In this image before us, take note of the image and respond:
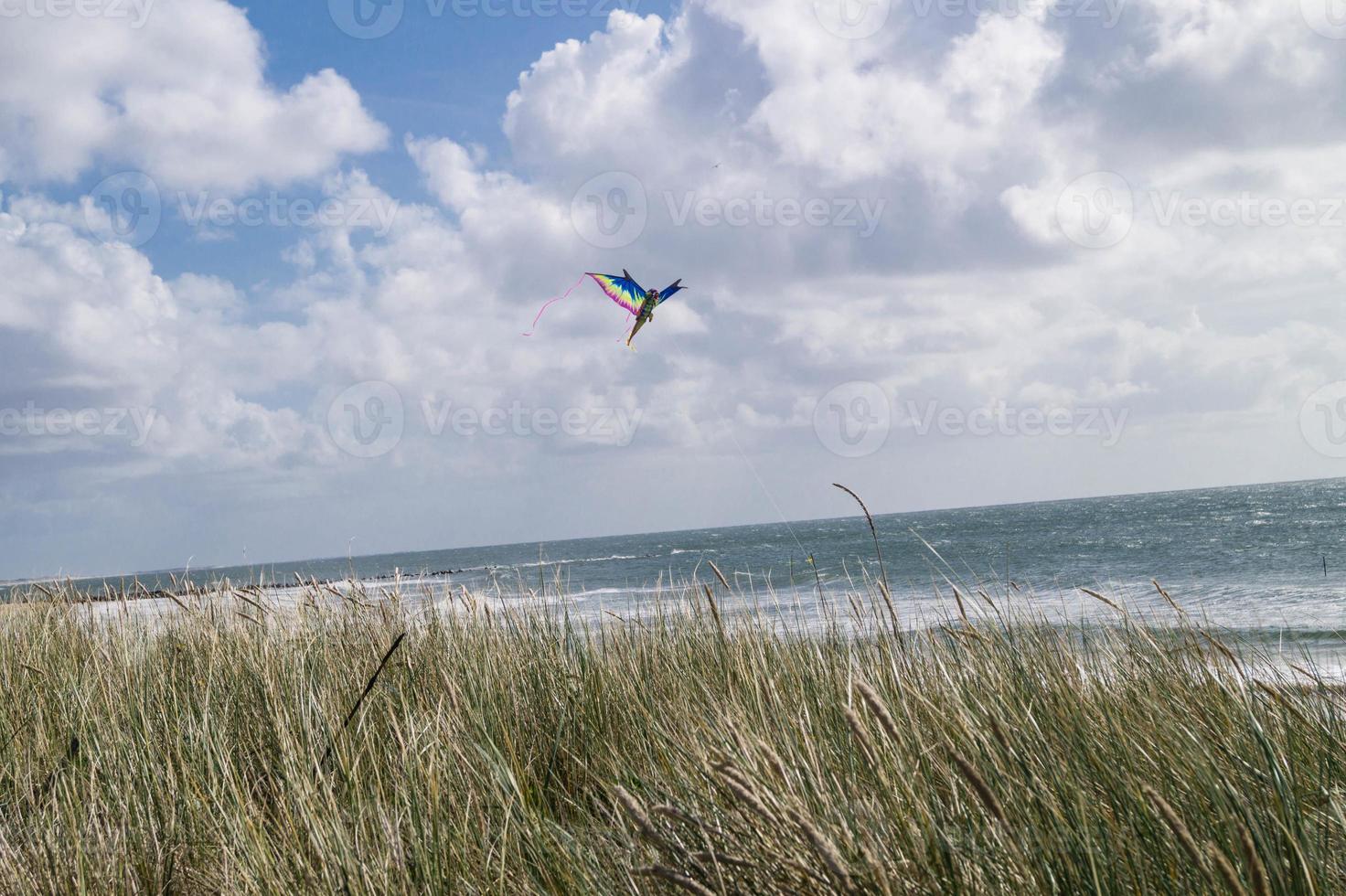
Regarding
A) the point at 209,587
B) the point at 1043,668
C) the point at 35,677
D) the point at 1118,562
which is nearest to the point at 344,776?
the point at 1043,668

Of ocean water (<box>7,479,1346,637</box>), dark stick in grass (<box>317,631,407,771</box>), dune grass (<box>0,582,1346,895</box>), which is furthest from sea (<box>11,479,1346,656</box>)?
dark stick in grass (<box>317,631,407,771</box>)

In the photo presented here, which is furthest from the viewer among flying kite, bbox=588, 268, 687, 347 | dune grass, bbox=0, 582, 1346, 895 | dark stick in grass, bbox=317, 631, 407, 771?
flying kite, bbox=588, 268, 687, 347

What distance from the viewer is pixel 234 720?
4180mm

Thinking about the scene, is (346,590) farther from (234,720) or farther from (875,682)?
(875,682)

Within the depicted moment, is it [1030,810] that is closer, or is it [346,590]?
[1030,810]

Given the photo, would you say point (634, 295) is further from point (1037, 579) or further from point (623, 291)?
point (1037, 579)

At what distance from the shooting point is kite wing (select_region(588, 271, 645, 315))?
18.4 feet

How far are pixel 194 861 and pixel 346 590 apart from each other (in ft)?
13.1

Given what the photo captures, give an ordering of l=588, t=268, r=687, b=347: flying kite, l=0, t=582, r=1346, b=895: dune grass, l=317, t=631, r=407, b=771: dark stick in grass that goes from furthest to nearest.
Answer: l=588, t=268, r=687, b=347: flying kite < l=317, t=631, r=407, b=771: dark stick in grass < l=0, t=582, r=1346, b=895: dune grass

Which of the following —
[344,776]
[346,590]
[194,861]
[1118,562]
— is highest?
A: [346,590]

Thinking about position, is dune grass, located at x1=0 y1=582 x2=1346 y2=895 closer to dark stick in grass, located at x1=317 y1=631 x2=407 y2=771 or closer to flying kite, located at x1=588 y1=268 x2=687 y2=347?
dark stick in grass, located at x1=317 y1=631 x2=407 y2=771

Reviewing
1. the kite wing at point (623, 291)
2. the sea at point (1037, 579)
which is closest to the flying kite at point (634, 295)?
the kite wing at point (623, 291)

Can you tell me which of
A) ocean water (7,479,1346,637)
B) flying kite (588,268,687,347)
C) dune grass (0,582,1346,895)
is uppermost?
flying kite (588,268,687,347)

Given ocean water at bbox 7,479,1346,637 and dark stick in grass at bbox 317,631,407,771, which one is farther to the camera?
ocean water at bbox 7,479,1346,637
